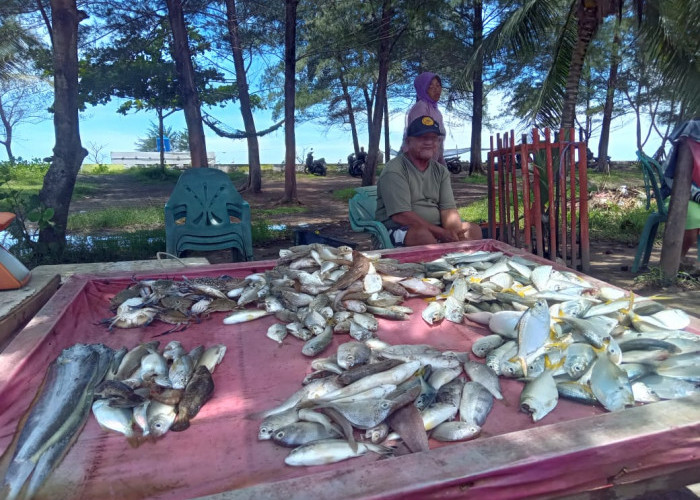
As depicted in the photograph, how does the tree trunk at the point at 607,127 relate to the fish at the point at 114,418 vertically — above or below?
above

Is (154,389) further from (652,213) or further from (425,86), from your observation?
(652,213)

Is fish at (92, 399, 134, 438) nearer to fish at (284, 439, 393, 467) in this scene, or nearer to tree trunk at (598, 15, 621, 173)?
fish at (284, 439, 393, 467)

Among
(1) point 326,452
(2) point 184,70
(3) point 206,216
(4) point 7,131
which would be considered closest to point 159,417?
(1) point 326,452

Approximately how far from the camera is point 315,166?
82.0 feet

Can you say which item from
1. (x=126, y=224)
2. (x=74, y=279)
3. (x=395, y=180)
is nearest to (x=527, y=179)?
(x=395, y=180)

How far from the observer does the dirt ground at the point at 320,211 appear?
5.15 metres

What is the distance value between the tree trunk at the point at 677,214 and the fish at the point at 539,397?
373 centimetres

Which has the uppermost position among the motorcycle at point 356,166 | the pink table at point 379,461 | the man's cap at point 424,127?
the motorcycle at point 356,166

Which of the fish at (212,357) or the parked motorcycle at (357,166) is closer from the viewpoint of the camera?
the fish at (212,357)

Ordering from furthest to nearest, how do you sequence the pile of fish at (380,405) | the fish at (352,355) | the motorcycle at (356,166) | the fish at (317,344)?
the motorcycle at (356,166) → the fish at (317,344) → the fish at (352,355) → the pile of fish at (380,405)

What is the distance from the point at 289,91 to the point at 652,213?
8996 mm

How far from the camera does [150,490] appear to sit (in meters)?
1.39

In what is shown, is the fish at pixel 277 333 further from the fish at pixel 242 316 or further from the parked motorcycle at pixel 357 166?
the parked motorcycle at pixel 357 166

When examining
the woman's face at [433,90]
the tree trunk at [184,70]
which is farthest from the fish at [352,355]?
the tree trunk at [184,70]
